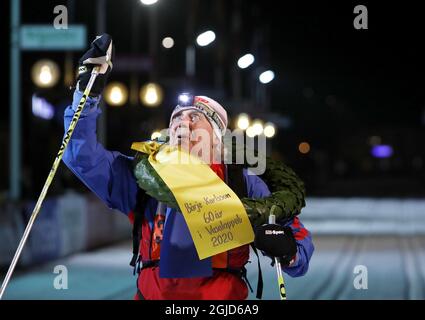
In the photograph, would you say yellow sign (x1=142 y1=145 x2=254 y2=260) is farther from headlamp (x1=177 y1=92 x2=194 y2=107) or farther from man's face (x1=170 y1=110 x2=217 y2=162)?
headlamp (x1=177 y1=92 x2=194 y2=107)

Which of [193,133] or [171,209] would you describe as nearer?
[171,209]

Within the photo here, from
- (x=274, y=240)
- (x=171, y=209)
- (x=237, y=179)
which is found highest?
(x=237, y=179)

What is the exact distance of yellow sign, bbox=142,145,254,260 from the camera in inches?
158

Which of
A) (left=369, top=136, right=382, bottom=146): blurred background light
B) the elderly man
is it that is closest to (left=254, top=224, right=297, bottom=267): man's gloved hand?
the elderly man

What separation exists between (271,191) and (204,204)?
0.37 meters

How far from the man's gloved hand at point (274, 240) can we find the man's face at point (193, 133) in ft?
1.45

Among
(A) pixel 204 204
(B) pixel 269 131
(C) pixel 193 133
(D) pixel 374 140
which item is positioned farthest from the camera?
(D) pixel 374 140

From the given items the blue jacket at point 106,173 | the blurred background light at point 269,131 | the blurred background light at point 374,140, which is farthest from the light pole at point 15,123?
the blurred background light at point 374,140

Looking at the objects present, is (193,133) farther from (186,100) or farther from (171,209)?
(171,209)

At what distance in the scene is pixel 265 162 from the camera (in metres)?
4.35

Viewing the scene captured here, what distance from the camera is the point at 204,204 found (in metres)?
4.05

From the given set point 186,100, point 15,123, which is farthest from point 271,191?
point 15,123
